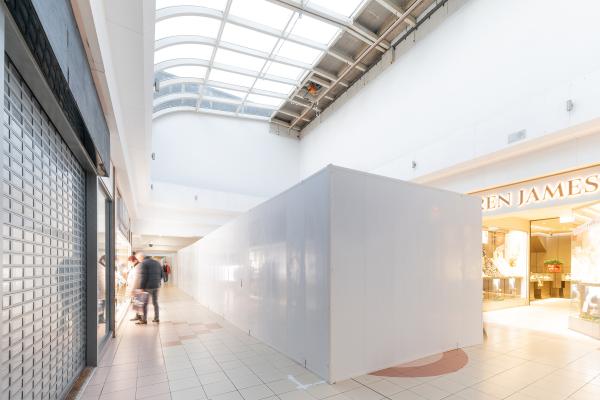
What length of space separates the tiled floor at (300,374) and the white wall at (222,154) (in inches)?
407

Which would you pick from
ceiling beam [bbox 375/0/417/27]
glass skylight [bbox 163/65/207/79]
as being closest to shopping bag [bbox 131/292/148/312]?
glass skylight [bbox 163/65/207/79]

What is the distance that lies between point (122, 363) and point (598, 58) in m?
8.93

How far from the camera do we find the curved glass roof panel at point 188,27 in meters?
8.95

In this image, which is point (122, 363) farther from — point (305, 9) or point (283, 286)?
point (305, 9)

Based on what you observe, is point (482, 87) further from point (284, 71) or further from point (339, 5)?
point (284, 71)

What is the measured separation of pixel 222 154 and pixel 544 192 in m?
13.1

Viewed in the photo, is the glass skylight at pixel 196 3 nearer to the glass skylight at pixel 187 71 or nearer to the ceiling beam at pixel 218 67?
the ceiling beam at pixel 218 67

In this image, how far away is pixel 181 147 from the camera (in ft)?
49.8

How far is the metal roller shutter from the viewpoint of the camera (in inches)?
75.0

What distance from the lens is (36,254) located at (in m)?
2.32

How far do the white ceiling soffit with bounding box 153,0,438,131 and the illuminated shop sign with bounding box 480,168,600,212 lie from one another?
220 inches

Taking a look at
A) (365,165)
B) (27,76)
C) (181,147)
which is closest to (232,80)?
(181,147)

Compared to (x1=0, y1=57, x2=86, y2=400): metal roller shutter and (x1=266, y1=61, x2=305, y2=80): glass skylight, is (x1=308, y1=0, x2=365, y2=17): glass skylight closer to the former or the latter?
(x1=266, y1=61, x2=305, y2=80): glass skylight

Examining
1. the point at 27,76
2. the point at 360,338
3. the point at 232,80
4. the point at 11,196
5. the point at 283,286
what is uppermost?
the point at 232,80
